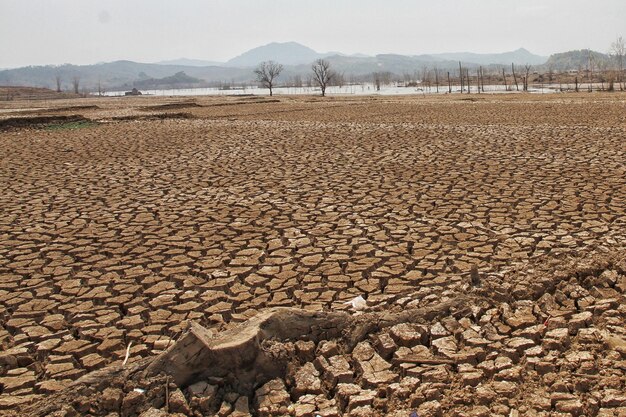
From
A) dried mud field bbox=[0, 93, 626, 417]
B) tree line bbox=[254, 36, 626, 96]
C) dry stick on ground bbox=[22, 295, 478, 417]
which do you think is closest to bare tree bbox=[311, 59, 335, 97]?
tree line bbox=[254, 36, 626, 96]

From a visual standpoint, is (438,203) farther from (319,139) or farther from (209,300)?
(319,139)

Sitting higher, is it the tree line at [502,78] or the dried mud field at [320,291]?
the tree line at [502,78]

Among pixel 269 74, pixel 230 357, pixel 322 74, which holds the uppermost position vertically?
pixel 269 74

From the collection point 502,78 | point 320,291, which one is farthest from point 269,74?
point 320,291

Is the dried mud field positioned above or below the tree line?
below

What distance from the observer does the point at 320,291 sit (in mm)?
3879

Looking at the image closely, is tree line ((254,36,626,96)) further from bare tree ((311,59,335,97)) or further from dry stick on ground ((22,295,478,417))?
dry stick on ground ((22,295,478,417))

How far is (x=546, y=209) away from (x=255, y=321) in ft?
13.3

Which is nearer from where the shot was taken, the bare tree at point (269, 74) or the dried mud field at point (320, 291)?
the dried mud field at point (320, 291)

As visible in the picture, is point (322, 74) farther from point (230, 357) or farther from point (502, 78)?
point (230, 357)

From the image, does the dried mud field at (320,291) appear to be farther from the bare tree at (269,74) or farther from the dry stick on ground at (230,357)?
the bare tree at (269,74)

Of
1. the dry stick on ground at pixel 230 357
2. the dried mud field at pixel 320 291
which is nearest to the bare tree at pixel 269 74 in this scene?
the dried mud field at pixel 320 291

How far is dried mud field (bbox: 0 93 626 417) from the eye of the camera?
266 cm

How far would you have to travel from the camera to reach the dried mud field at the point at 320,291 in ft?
8.74
